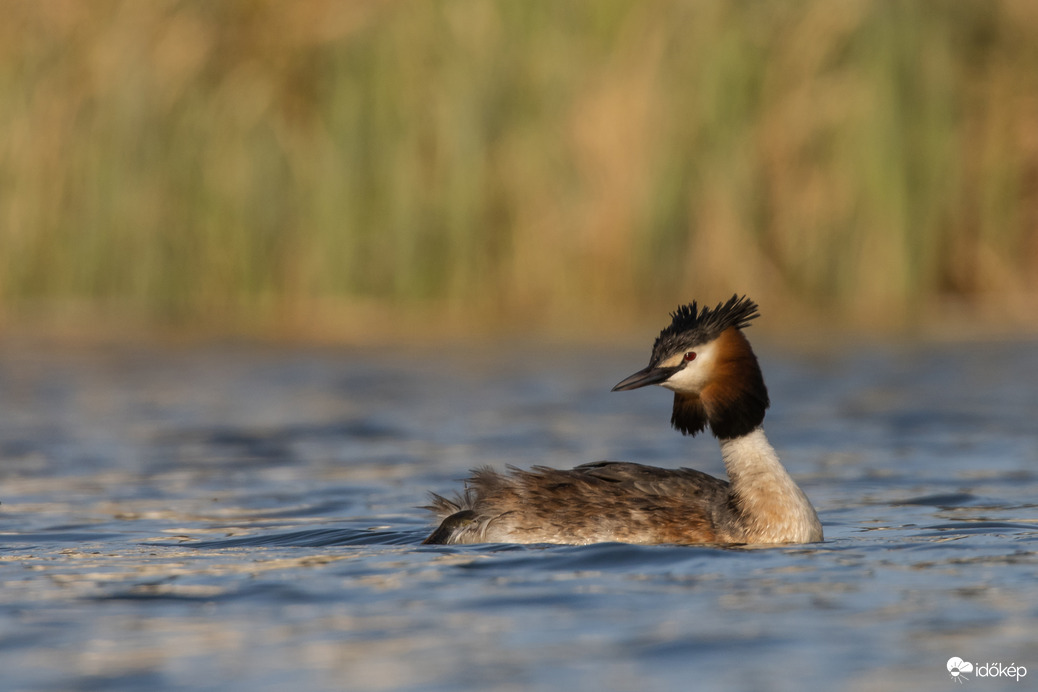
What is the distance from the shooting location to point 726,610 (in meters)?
5.11

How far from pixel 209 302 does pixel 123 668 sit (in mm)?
9460

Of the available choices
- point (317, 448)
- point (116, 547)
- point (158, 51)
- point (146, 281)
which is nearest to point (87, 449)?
point (317, 448)

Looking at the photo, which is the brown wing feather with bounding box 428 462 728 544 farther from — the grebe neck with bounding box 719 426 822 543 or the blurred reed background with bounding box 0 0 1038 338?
the blurred reed background with bounding box 0 0 1038 338

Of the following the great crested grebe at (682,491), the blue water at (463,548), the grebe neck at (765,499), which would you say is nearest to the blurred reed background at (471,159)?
the blue water at (463,548)

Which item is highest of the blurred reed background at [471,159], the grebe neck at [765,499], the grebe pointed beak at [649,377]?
the blurred reed background at [471,159]

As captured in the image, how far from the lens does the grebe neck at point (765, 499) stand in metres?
6.52

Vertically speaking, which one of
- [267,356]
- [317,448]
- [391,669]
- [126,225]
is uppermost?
[126,225]

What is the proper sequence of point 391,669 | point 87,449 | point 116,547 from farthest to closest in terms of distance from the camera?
point 87,449 < point 116,547 < point 391,669

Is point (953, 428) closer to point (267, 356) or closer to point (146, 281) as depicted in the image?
point (267, 356)

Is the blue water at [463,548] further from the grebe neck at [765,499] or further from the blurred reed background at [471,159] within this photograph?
the blurred reed background at [471,159]

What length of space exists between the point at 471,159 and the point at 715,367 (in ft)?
23.0

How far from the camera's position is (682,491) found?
675cm

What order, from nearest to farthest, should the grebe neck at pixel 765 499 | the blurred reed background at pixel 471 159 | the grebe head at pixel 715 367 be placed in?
the grebe neck at pixel 765 499, the grebe head at pixel 715 367, the blurred reed background at pixel 471 159

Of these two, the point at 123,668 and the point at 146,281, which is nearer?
the point at 123,668
